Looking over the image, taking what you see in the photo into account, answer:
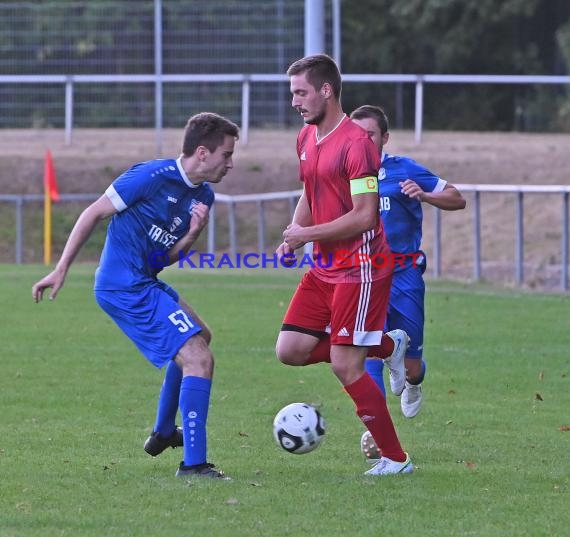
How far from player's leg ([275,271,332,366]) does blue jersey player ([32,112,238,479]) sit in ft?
1.35

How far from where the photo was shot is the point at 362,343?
263 inches

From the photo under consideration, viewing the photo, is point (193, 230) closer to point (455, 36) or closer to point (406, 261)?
point (406, 261)

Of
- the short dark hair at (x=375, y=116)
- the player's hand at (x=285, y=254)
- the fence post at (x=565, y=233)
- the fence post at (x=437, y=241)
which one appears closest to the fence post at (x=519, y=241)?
the fence post at (x=565, y=233)

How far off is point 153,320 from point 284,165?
67.5 feet

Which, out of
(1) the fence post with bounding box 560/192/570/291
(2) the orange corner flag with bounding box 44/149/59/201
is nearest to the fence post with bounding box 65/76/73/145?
(2) the orange corner flag with bounding box 44/149/59/201

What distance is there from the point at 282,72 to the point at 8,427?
19000mm

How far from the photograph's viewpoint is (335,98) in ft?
21.7

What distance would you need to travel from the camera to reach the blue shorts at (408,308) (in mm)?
8062

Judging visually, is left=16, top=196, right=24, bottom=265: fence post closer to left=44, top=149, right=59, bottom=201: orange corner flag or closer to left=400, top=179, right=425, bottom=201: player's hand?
left=44, top=149, right=59, bottom=201: orange corner flag

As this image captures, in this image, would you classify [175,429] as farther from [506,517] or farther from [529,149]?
[529,149]

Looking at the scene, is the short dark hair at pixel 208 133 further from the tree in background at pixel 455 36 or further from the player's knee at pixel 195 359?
the tree in background at pixel 455 36

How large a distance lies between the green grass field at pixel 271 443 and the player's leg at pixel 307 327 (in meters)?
0.59

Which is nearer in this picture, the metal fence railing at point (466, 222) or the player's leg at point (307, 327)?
the player's leg at point (307, 327)

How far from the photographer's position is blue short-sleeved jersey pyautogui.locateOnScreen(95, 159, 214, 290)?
691 centimetres
